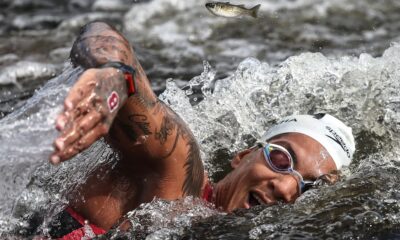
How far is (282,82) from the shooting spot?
20.6 ft

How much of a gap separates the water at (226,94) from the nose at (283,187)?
5cm

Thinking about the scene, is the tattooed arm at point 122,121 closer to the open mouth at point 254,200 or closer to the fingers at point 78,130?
the fingers at point 78,130

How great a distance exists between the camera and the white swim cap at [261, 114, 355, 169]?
4602 millimetres

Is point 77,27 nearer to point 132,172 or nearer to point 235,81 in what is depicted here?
point 235,81

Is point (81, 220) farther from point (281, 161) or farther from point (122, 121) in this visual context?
point (281, 161)

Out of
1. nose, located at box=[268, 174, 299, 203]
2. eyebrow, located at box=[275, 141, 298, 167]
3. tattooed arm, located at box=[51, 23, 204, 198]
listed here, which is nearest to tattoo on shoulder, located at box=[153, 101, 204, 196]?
tattooed arm, located at box=[51, 23, 204, 198]

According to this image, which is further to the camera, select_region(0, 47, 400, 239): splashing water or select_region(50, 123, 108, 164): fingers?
select_region(0, 47, 400, 239): splashing water

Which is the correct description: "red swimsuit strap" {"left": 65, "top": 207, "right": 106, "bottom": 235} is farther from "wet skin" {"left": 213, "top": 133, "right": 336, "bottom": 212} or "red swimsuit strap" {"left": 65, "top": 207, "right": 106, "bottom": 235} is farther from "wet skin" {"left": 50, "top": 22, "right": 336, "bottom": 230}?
"wet skin" {"left": 213, "top": 133, "right": 336, "bottom": 212}

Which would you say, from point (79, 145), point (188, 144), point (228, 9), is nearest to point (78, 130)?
point (79, 145)

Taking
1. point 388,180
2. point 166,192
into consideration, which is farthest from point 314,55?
point 166,192

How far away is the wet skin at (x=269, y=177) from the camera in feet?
14.0

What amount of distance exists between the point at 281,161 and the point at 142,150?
975mm

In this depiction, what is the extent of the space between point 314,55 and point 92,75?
4.00 m

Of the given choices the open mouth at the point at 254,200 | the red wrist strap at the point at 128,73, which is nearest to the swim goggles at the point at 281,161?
the open mouth at the point at 254,200
